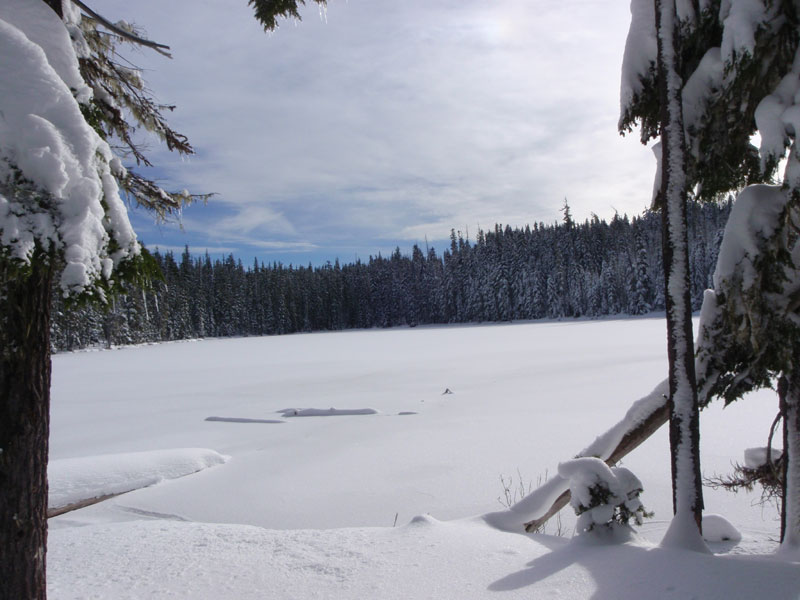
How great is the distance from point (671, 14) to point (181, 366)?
31.7 m

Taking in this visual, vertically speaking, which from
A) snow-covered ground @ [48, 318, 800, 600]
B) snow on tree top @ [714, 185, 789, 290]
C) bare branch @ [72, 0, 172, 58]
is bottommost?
snow-covered ground @ [48, 318, 800, 600]

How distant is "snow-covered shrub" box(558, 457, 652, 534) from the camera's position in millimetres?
3977

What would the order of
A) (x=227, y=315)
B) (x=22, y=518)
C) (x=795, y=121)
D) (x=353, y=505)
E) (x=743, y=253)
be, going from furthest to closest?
1. (x=227, y=315)
2. (x=353, y=505)
3. (x=743, y=253)
4. (x=795, y=121)
5. (x=22, y=518)

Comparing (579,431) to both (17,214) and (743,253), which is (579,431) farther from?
(17,214)

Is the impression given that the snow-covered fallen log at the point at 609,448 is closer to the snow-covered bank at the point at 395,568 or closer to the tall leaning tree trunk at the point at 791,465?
the snow-covered bank at the point at 395,568

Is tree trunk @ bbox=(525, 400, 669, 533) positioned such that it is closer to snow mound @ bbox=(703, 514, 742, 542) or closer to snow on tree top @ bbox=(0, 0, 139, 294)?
snow mound @ bbox=(703, 514, 742, 542)

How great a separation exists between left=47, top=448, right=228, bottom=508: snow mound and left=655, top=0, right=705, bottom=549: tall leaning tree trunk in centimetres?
754

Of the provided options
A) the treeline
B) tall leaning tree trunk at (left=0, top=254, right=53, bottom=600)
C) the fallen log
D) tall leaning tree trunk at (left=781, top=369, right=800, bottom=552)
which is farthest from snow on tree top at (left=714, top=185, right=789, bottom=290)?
the treeline

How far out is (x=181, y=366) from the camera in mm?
30656

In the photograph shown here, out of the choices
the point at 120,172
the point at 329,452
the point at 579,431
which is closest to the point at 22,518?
the point at 120,172

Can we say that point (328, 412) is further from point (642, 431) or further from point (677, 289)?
point (677, 289)

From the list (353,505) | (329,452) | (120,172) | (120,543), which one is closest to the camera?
(120,172)

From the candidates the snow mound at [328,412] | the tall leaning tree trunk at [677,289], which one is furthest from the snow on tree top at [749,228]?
the snow mound at [328,412]

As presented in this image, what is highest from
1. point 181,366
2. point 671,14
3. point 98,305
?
point 671,14
